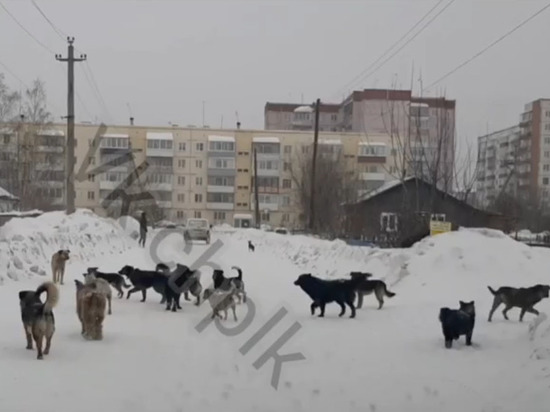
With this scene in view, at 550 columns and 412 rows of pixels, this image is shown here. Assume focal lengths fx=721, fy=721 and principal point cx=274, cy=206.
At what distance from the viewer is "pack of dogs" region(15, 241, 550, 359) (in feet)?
28.9

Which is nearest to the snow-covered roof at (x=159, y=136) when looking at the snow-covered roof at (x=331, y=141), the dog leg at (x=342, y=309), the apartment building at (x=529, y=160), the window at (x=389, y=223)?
the snow-covered roof at (x=331, y=141)

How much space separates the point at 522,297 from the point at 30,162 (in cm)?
5076

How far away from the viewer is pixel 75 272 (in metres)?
19.3

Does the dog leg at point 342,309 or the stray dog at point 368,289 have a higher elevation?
the stray dog at point 368,289

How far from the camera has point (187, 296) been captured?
1486 cm

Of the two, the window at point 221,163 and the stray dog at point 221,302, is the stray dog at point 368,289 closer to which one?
the stray dog at point 221,302

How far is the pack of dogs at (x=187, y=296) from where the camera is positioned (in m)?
8.80

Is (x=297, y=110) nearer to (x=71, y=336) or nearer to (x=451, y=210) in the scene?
(x=451, y=210)

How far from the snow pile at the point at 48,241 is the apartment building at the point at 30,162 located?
2263 centimetres

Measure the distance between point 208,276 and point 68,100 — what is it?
16653mm

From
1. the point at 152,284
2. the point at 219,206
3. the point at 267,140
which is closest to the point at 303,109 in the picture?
the point at 267,140

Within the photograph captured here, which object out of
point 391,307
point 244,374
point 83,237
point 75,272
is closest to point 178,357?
point 244,374

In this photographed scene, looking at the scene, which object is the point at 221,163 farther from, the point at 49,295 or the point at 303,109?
the point at 49,295

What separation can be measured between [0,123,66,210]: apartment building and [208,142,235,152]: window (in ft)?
103
